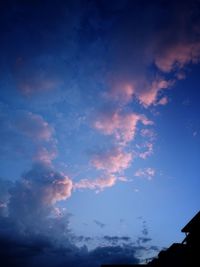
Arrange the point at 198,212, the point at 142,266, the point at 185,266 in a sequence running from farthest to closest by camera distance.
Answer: the point at 142,266 → the point at 185,266 → the point at 198,212

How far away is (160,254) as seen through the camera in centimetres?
3338

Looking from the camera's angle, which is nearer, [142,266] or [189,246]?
[189,246]

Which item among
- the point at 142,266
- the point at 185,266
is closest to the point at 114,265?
the point at 142,266

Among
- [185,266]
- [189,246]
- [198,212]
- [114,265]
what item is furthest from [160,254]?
[198,212]

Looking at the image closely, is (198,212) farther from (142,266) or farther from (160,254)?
(142,266)

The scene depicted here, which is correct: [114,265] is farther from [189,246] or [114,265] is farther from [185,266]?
[189,246]

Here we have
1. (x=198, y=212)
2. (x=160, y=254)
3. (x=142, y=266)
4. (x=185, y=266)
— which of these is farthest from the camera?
(x=142, y=266)

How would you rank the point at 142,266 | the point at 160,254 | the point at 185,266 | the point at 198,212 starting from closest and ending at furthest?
the point at 198,212 < the point at 185,266 < the point at 160,254 < the point at 142,266

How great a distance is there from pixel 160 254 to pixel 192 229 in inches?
532

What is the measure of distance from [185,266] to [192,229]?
8746 mm

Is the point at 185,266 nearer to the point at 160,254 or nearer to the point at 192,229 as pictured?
the point at 160,254

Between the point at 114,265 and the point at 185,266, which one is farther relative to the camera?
the point at 114,265

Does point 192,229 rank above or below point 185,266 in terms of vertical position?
above

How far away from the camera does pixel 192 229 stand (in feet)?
72.6
